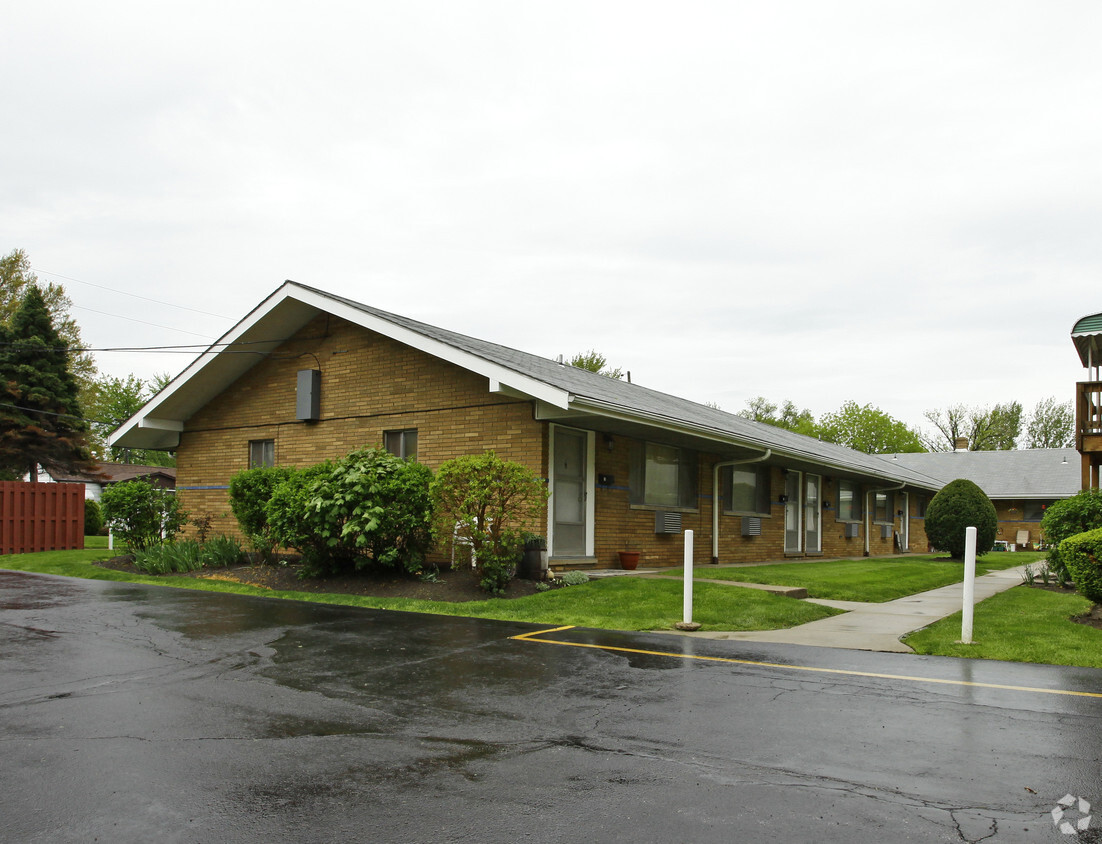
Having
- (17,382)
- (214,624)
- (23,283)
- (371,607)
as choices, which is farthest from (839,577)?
(23,283)

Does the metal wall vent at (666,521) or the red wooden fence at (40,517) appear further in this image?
the red wooden fence at (40,517)

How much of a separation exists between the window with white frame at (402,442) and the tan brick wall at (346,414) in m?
0.13

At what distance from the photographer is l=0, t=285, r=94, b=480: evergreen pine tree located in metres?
32.9

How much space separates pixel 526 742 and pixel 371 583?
335 inches

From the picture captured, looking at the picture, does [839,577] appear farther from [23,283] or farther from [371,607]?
[23,283]

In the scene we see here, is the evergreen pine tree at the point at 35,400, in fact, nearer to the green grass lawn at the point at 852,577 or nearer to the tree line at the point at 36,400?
the tree line at the point at 36,400

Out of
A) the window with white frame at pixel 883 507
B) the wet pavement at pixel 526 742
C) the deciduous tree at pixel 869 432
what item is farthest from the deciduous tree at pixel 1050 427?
the wet pavement at pixel 526 742

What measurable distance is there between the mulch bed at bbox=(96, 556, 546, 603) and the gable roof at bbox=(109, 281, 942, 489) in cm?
293

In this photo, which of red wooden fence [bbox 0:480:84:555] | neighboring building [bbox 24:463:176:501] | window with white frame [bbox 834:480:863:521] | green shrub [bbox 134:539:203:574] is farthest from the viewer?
neighboring building [bbox 24:463:176:501]

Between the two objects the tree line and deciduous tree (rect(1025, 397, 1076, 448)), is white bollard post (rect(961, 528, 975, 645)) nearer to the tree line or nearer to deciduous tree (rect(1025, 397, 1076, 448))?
the tree line

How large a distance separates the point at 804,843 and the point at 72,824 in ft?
10.3

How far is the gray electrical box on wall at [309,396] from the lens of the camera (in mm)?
16812

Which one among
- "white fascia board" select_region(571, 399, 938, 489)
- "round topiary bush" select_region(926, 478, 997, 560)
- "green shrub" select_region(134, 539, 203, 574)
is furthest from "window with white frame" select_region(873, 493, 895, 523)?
"green shrub" select_region(134, 539, 203, 574)

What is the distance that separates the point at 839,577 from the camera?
15461mm
